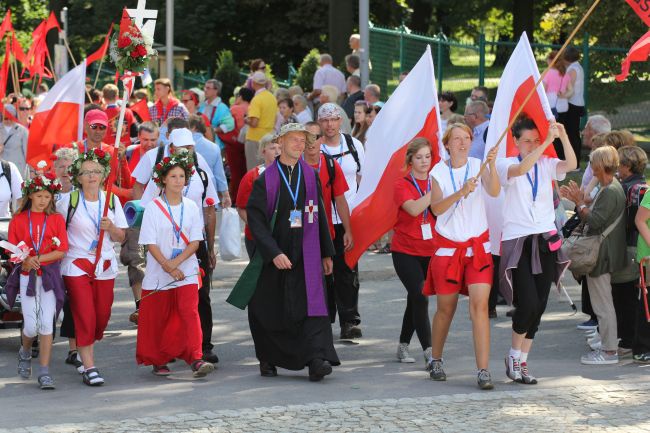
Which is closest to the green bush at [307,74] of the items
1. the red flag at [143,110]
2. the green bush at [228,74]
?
the green bush at [228,74]

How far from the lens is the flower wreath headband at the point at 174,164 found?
9750 millimetres

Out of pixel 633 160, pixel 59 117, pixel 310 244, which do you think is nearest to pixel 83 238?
pixel 310 244

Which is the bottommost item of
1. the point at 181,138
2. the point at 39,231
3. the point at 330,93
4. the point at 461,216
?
the point at 39,231

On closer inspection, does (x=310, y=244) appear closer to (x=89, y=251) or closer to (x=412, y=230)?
(x=412, y=230)

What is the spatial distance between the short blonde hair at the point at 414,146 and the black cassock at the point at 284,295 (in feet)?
2.68

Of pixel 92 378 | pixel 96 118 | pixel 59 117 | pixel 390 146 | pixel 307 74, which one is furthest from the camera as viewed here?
pixel 307 74

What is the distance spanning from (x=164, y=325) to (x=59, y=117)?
12.5 ft

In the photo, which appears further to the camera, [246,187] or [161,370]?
[246,187]

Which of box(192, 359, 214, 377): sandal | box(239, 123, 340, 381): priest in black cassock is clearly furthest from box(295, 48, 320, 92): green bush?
box(192, 359, 214, 377): sandal

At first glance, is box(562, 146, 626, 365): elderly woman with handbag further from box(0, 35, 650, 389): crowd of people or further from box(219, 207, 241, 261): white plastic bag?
box(219, 207, 241, 261): white plastic bag

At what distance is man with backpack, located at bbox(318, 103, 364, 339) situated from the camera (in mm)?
11094

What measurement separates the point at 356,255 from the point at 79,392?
268 cm

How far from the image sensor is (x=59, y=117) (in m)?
12.9

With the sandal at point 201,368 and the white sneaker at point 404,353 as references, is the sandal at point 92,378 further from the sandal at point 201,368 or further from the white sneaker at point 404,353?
the white sneaker at point 404,353
